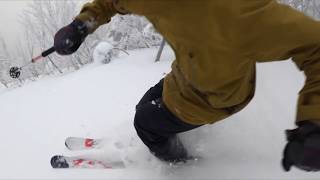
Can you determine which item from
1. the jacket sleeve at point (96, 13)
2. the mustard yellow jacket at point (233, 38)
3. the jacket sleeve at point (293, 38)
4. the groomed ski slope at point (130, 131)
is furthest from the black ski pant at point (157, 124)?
the jacket sleeve at point (293, 38)

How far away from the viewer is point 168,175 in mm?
2242

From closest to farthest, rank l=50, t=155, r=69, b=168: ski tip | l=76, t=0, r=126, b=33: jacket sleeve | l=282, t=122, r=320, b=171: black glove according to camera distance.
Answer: l=282, t=122, r=320, b=171: black glove → l=76, t=0, r=126, b=33: jacket sleeve → l=50, t=155, r=69, b=168: ski tip

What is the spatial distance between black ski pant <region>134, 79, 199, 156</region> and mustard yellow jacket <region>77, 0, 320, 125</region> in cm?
35

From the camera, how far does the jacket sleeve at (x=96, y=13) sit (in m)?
2.06

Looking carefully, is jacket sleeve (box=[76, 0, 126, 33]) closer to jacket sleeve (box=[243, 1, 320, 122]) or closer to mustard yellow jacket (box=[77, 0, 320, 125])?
mustard yellow jacket (box=[77, 0, 320, 125])

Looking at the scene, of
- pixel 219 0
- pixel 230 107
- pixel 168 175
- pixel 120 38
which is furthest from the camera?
pixel 120 38

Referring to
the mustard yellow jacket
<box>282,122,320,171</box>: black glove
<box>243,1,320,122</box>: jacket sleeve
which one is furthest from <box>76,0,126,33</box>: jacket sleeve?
<box>282,122,320,171</box>: black glove

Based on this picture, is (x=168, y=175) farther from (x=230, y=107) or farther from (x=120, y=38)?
(x=120, y=38)

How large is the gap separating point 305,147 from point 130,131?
1.52 meters

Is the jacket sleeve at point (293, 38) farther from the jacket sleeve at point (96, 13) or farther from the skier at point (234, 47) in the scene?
the jacket sleeve at point (96, 13)

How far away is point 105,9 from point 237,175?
3.48ft

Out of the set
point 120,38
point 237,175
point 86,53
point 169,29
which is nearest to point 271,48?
point 169,29

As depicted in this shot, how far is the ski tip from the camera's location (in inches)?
98.7

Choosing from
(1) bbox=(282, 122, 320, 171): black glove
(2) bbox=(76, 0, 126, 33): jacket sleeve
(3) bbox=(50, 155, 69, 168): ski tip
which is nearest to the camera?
(1) bbox=(282, 122, 320, 171): black glove
